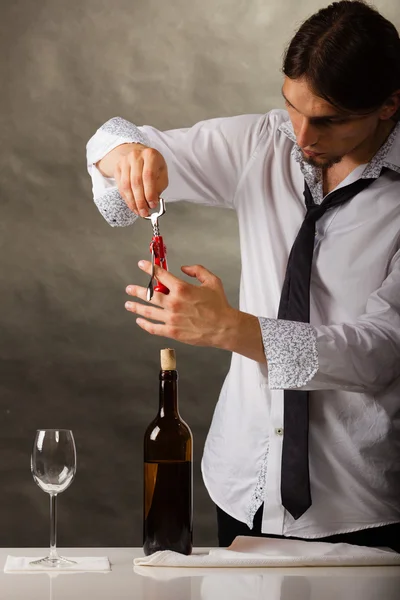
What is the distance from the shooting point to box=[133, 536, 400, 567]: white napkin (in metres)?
1.31

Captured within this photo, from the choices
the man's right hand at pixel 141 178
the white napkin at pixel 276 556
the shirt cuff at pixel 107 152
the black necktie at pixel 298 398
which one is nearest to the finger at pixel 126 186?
the man's right hand at pixel 141 178

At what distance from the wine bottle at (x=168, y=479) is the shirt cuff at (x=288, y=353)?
0.61ft

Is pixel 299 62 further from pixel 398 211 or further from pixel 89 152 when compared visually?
pixel 89 152

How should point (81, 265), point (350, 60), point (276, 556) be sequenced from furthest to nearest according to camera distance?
point (81, 265)
point (350, 60)
point (276, 556)

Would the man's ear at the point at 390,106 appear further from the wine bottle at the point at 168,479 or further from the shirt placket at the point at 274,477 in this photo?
the wine bottle at the point at 168,479

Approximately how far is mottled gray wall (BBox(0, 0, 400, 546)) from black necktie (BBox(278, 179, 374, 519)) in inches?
59.5

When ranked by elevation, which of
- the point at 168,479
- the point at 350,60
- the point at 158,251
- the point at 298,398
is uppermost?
the point at 350,60

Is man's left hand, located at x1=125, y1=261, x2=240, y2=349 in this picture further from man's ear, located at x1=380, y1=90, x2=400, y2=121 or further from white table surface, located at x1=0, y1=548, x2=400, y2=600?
man's ear, located at x1=380, y1=90, x2=400, y2=121

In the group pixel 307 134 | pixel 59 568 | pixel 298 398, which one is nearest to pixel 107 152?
pixel 307 134

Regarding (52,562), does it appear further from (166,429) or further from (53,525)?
(166,429)

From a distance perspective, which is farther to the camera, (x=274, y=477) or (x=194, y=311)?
(x=274, y=477)

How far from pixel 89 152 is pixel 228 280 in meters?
1.50

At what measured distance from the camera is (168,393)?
4.52 feet

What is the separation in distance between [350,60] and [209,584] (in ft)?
3.13
